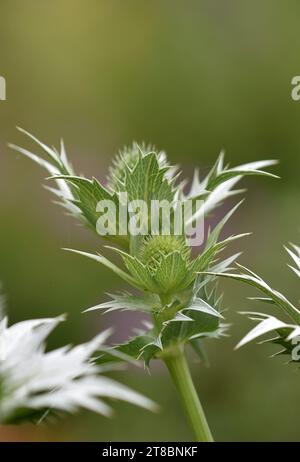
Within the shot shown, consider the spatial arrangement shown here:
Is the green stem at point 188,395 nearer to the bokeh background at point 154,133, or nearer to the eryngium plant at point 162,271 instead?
the eryngium plant at point 162,271

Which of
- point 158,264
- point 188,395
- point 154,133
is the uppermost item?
point 154,133

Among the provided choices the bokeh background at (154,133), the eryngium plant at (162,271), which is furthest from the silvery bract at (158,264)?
the bokeh background at (154,133)

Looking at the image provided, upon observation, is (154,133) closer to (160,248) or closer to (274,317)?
(160,248)

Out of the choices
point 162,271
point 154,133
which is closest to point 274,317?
point 162,271

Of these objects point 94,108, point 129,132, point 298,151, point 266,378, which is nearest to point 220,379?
point 266,378

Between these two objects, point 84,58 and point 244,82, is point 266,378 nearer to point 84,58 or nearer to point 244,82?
point 244,82
